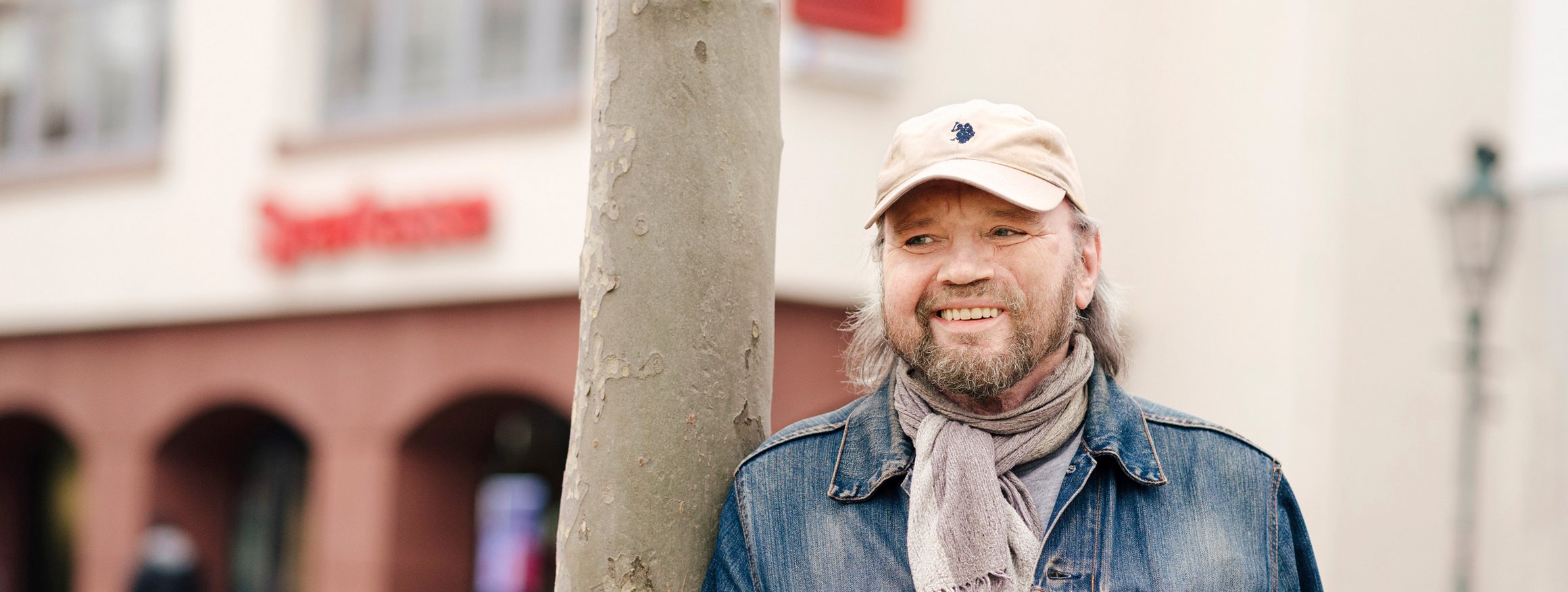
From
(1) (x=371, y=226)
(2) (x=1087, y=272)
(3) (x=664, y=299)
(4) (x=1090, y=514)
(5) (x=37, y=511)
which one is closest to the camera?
(4) (x=1090, y=514)

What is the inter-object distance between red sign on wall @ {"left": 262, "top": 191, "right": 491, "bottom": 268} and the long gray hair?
9001 millimetres

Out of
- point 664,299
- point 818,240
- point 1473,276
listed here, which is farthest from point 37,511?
point 664,299

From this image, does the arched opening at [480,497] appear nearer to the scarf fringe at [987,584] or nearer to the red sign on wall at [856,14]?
the red sign on wall at [856,14]

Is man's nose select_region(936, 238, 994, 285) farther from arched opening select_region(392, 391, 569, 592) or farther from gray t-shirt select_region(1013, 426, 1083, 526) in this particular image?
arched opening select_region(392, 391, 569, 592)

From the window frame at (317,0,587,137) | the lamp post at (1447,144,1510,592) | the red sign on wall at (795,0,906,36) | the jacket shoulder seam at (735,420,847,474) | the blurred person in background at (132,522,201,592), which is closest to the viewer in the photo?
the jacket shoulder seam at (735,420,847,474)

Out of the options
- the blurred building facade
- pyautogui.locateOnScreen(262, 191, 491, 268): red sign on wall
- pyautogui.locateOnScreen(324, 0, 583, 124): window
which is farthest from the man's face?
pyautogui.locateOnScreen(262, 191, 491, 268): red sign on wall

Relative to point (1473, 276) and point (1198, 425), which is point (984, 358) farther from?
point (1473, 276)

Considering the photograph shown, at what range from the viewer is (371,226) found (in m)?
12.5

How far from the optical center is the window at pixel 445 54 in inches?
473

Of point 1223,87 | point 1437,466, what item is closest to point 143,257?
point 1223,87

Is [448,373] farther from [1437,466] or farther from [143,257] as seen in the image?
[1437,466]

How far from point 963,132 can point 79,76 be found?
46.6 feet

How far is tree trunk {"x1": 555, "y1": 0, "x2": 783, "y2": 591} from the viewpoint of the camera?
2.81m

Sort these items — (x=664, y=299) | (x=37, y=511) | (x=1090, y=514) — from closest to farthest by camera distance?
(x=1090, y=514)
(x=664, y=299)
(x=37, y=511)
